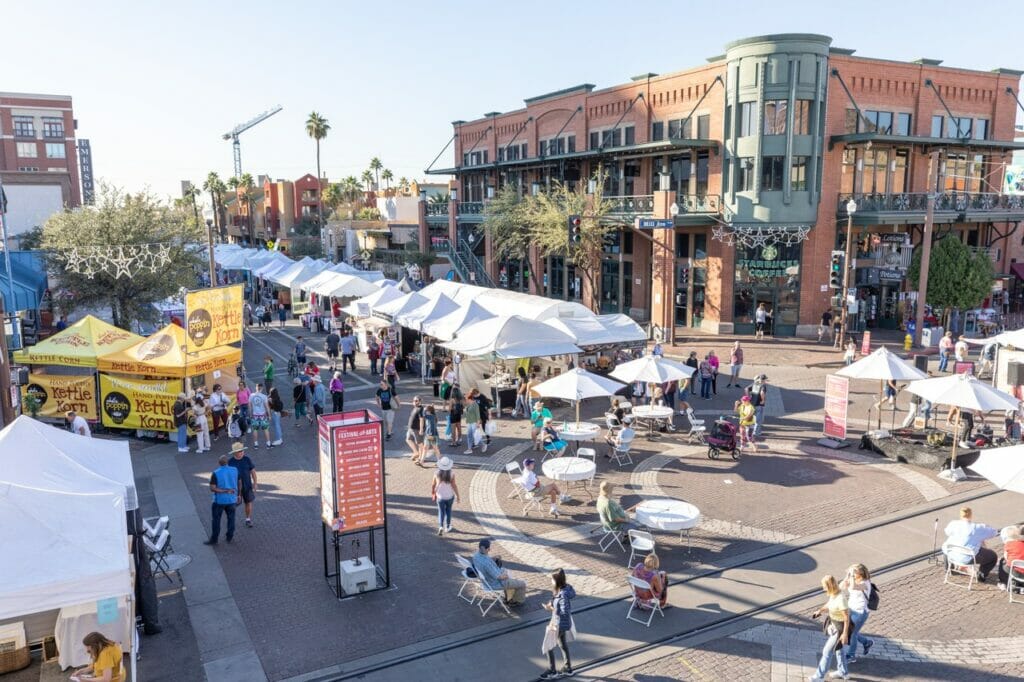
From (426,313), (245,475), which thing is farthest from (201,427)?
(426,313)

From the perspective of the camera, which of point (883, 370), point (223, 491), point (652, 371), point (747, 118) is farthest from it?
point (747, 118)

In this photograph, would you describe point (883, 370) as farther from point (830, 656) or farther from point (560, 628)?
point (560, 628)

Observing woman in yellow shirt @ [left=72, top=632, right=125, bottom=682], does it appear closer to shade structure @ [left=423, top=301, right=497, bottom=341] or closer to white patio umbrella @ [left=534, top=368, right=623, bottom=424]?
white patio umbrella @ [left=534, top=368, right=623, bottom=424]

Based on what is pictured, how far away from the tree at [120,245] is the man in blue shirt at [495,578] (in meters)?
22.7

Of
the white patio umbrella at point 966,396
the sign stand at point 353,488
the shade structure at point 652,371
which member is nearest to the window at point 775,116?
the shade structure at point 652,371

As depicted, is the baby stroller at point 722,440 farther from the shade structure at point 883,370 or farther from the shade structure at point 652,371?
the shade structure at point 883,370

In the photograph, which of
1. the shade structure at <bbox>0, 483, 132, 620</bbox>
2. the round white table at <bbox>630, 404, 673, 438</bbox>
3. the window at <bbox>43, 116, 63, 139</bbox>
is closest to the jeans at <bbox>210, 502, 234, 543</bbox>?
the shade structure at <bbox>0, 483, 132, 620</bbox>

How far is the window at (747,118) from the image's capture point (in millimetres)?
33469

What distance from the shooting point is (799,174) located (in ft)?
110

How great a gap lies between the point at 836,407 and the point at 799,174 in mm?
18056

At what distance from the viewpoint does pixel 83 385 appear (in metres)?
20.4

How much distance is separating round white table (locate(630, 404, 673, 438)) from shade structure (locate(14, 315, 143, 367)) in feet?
45.4

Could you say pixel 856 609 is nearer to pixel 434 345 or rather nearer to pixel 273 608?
pixel 273 608

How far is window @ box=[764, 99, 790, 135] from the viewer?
3297 cm
